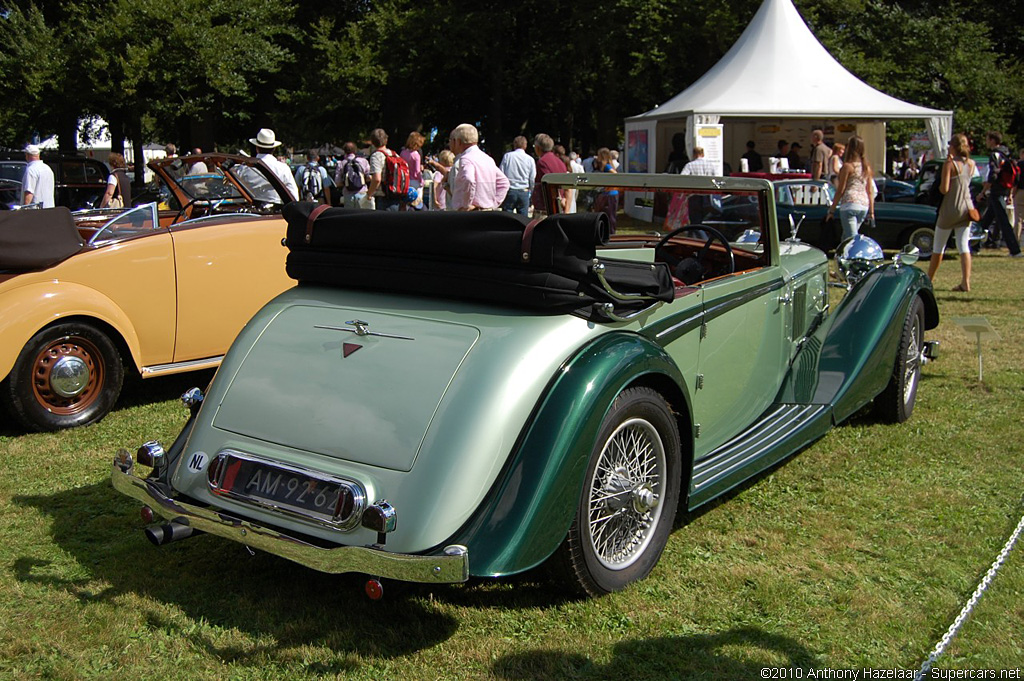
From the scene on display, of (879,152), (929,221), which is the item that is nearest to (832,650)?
(929,221)

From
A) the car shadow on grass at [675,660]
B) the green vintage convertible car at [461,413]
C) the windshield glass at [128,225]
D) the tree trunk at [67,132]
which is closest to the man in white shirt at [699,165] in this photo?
the windshield glass at [128,225]

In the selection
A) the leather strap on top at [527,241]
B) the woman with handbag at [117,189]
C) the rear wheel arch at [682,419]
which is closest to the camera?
the leather strap on top at [527,241]

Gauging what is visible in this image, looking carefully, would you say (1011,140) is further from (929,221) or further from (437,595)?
(437,595)

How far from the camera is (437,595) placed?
11.5ft

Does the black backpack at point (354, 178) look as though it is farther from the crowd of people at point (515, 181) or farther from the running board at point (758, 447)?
the running board at point (758, 447)

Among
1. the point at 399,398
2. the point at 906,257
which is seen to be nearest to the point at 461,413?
the point at 399,398

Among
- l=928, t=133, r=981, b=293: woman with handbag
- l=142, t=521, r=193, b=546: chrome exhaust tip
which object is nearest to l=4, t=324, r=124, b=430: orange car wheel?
l=142, t=521, r=193, b=546: chrome exhaust tip

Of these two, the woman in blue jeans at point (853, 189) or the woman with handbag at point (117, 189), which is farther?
the woman with handbag at point (117, 189)

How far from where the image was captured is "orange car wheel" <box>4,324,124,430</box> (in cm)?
553

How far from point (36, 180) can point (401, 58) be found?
1735cm

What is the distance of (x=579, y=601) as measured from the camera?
3.38m

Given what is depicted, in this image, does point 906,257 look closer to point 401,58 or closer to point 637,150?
point 637,150

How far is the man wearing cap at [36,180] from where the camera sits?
38.1 feet

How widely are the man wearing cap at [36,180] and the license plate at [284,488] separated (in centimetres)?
968
